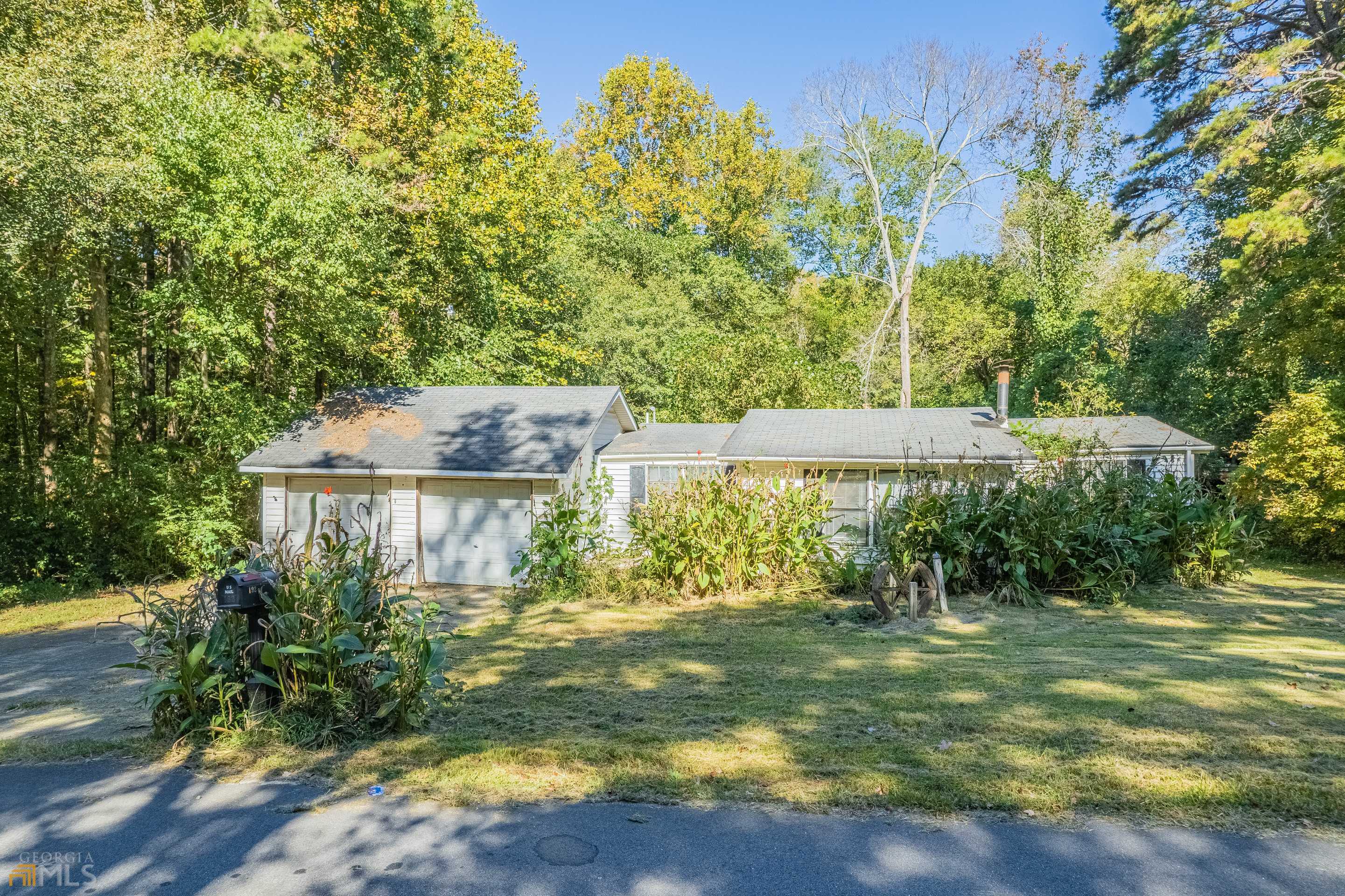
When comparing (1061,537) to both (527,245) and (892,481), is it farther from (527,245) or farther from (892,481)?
(527,245)

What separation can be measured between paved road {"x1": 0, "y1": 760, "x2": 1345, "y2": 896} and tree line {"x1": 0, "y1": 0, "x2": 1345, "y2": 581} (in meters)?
11.5

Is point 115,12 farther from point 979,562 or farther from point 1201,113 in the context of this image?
point 1201,113

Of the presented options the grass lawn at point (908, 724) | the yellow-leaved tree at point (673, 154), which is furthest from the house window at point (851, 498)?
the yellow-leaved tree at point (673, 154)

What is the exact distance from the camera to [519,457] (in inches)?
523

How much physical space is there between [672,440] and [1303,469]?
1130 centimetres

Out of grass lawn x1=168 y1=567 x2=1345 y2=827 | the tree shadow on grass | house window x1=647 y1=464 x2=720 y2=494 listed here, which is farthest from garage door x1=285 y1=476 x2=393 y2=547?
the tree shadow on grass

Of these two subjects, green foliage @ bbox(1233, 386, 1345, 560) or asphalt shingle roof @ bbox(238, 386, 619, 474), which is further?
asphalt shingle roof @ bbox(238, 386, 619, 474)

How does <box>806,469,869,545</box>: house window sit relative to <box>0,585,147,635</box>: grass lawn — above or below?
above

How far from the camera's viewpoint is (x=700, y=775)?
12.8ft

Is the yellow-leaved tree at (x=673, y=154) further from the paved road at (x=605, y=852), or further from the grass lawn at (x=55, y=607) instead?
the paved road at (x=605, y=852)

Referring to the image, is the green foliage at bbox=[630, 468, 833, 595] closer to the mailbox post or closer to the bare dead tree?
the mailbox post

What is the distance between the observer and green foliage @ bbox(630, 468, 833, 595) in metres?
10.8

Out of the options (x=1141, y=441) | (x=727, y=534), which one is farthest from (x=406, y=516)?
(x=1141, y=441)

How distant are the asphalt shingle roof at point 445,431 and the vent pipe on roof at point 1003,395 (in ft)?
27.1
